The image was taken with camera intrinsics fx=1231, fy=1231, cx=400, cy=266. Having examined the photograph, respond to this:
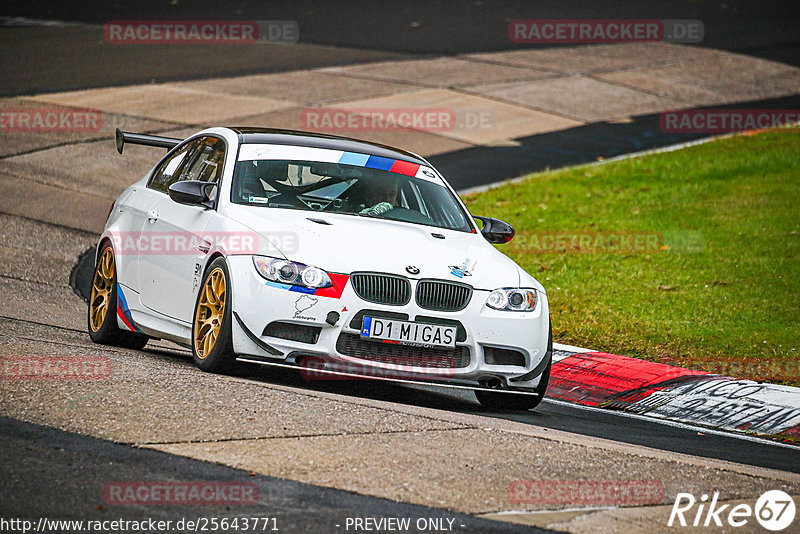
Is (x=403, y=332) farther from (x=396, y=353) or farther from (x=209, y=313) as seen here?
(x=209, y=313)

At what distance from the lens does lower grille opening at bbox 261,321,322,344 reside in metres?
7.16

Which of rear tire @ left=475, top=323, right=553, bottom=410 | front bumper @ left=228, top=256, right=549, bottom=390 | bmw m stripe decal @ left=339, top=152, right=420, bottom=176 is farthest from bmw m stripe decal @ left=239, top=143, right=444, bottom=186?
rear tire @ left=475, top=323, right=553, bottom=410

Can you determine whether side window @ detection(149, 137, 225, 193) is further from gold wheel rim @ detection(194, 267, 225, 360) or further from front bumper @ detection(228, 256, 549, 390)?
front bumper @ detection(228, 256, 549, 390)

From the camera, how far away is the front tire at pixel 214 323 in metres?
7.26

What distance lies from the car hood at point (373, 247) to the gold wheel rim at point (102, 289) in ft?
5.22

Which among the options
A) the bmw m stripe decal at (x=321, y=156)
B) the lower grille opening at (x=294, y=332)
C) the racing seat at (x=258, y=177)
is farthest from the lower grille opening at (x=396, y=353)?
the bmw m stripe decal at (x=321, y=156)

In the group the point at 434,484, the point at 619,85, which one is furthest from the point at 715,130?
the point at 434,484

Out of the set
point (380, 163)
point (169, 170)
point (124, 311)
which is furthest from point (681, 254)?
point (124, 311)

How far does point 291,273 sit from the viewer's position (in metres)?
7.19

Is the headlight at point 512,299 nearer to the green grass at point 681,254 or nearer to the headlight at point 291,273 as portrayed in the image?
the headlight at point 291,273

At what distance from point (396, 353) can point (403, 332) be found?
0.45ft

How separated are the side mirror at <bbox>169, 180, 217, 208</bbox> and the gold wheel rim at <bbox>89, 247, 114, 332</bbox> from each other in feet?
3.82

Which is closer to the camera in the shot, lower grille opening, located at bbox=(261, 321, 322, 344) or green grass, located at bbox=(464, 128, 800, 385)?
lower grille opening, located at bbox=(261, 321, 322, 344)

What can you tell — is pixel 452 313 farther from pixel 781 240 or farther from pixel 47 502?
pixel 781 240
